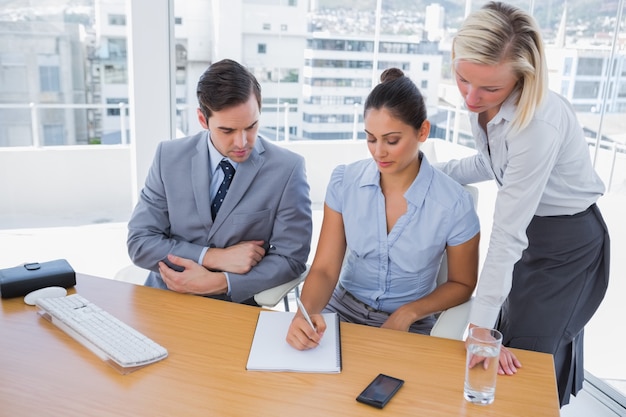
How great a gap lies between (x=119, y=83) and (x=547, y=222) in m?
2.15

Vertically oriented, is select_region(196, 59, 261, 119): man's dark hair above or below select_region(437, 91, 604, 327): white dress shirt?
above

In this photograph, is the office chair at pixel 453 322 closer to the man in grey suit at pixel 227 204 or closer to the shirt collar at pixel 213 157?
the man in grey suit at pixel 227 204

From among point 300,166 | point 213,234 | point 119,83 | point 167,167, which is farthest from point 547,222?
point 119,83

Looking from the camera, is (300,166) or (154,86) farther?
(154,86)

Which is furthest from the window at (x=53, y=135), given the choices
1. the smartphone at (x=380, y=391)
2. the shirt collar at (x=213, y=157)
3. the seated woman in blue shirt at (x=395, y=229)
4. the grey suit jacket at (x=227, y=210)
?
the smartphone at (x=380, y=391)

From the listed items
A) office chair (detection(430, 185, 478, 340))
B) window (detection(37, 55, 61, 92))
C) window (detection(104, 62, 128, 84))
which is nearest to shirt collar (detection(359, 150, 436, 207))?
office chair (detection(430, 185, 478, 340))

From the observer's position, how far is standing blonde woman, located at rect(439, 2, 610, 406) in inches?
50.8

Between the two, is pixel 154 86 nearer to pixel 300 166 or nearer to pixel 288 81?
pixel 288 81

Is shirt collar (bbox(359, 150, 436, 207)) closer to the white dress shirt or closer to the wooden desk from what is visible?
the white dress shirt

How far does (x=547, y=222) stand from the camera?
61.5 inches

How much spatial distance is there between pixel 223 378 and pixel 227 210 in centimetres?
68

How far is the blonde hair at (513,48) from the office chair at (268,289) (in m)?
0.79

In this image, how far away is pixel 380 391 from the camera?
42.4 inches

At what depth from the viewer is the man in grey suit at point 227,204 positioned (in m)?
1.64
